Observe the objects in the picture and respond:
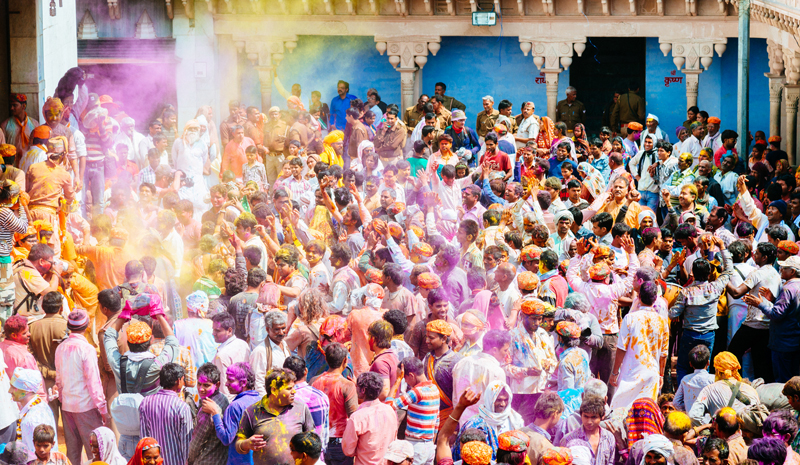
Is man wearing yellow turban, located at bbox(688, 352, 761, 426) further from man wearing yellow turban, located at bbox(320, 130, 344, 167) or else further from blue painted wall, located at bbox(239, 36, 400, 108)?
blue painted wall, located at bbox(239, 36, 400, 108)

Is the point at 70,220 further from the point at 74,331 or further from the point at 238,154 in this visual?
the point at 74,331

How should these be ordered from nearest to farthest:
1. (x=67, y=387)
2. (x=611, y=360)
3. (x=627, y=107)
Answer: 1. (x=67, y=387)
2. (x=611, y=360)
3. (x=627, y=107)

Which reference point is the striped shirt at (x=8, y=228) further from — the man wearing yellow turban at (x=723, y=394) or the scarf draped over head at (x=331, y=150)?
the man wearing yellow turban at (x=723, y=394)

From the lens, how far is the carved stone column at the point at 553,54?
58.6 feet

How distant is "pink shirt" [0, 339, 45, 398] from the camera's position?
716 centimetres

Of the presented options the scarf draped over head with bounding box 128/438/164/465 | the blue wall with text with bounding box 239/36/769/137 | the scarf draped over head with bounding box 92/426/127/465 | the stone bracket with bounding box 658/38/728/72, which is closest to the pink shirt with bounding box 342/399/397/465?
the scarf draped over head with bounding box 128/438/164/465

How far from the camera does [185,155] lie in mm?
12367

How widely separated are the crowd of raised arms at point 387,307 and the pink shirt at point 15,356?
16 millimetres

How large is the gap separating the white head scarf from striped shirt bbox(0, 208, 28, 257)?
15.5 ft

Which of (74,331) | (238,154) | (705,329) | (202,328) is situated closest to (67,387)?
(74,331)

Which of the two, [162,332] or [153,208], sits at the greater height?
[153,208]

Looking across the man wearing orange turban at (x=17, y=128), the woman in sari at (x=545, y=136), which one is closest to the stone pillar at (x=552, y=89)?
the woman in sari at (x=545, y=136)

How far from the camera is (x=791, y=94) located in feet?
50.4

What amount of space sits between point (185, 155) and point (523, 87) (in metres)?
8.65
